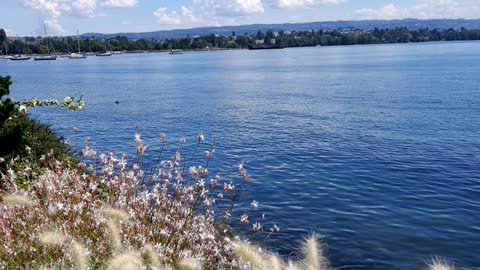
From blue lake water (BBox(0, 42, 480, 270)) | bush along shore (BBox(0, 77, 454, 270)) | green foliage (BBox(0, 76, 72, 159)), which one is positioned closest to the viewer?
bush along shore (BBox(0, 77, 454, 270))

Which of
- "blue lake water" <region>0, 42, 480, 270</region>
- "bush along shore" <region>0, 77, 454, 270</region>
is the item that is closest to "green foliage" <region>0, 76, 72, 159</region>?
"bush along shore" <region>0, 77, 454, 270</region>

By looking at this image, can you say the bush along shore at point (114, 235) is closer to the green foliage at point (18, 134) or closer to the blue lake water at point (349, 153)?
the green foliage at point (18, 134)

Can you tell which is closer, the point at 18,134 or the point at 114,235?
the point at 114,235

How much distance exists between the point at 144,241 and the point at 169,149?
21.6 meters

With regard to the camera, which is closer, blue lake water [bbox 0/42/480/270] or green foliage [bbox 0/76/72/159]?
green foliage [bbox 0/76/72/159]

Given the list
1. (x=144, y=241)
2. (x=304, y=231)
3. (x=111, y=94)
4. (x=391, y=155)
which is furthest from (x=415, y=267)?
(x=111, y=94)

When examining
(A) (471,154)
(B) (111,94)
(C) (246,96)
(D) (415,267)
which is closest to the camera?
(D) (415,267)

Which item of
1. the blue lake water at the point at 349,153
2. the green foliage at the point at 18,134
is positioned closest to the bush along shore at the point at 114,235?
the green foliage at the point at 18,134

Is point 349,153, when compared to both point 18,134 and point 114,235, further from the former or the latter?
point 114,235

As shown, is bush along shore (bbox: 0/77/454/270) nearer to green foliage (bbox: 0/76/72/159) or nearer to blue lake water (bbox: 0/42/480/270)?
green foliage (bbox: 0/76/72/159)

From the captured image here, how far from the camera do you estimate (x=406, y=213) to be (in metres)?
17.2

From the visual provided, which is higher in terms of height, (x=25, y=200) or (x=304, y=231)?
(x=25, y=200)

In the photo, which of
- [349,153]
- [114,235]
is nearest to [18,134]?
[114,235]

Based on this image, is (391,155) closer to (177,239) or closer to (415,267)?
(415,267)
